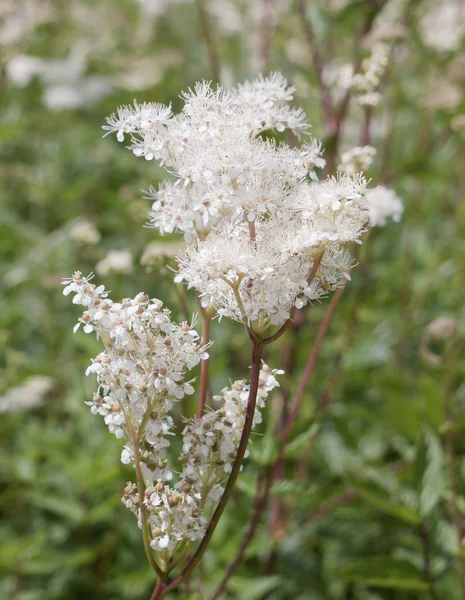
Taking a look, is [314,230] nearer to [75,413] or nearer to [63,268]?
[75,413]

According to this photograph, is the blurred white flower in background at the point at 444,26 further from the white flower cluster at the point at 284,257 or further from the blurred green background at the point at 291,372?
the white flower cluster at the point at 284,257

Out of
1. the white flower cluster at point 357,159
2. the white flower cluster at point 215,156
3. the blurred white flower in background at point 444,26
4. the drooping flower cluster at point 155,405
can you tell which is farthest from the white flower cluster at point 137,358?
the blurred white flower in background at point 444,26

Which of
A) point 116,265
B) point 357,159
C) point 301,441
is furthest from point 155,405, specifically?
point 116,265

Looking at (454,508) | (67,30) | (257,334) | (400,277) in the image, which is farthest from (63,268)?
(67,30)

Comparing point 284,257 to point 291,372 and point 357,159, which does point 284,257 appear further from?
point 291,372

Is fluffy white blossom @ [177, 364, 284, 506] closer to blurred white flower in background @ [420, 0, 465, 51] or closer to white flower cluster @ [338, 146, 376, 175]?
white flower cluster @ [338, 146, 376, 175]
